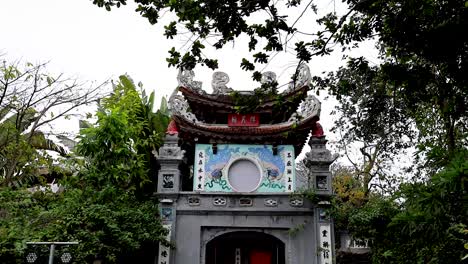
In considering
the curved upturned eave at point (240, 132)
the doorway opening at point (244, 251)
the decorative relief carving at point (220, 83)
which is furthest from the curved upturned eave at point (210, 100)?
the doorway opening at point (244, 251)

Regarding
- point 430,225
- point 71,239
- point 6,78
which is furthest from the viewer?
point 6,78

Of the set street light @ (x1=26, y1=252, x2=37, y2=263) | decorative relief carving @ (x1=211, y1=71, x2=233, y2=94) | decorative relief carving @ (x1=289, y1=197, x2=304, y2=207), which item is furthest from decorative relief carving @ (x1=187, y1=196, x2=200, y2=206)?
street light @ (x1=26, y1=252, x2=37, y2=263)

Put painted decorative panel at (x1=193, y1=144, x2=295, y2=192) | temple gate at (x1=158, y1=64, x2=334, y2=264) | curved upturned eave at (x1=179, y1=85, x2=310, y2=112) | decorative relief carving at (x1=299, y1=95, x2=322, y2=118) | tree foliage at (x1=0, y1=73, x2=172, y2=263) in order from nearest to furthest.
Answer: tree foliage at (x1=0, y1=73, x2=172, y2=263) → temple gate at (x1=158, y1=64, x2=334, y2=264) → painted decorative panel at (x1=193, y1=144, x2=295, y2=192) → decorative relief carving at (x1=299, y1=95, x2=322, y2=118) → curved upturned eave at (x1=179, y1=85, x2=310, y2=112)

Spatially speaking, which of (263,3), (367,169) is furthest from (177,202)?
(367,169)

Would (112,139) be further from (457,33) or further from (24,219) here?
(457,33)

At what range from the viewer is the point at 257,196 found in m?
10.0

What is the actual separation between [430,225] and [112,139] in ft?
21.1

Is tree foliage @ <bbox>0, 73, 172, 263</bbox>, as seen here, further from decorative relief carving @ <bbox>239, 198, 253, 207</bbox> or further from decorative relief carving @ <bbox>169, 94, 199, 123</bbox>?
decorative relief carving @ <bbox>239, 198, 253, 207</bbox>

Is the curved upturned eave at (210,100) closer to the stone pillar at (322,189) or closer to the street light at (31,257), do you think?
the stone pillar at (322,189)

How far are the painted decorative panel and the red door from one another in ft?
5.73

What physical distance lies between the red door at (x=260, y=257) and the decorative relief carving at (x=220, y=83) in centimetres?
406

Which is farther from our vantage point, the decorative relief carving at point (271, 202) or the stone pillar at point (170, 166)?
the stone pillar at point (170, 166)

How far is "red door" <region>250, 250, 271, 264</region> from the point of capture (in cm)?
1089

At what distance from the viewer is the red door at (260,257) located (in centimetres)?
1089
